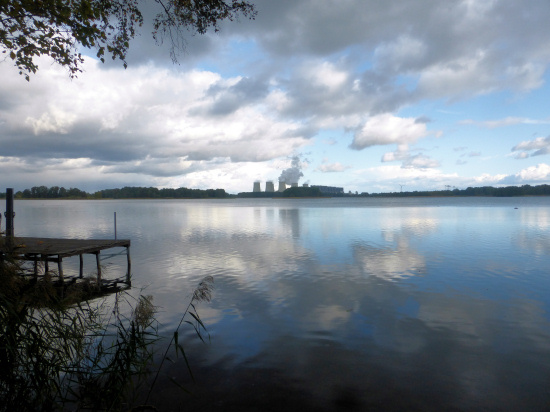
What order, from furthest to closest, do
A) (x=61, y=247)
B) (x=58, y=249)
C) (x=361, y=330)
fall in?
(x=61, y=247), (x=58, y=249), (x=361, y=330)

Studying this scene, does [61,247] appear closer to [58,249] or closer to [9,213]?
[58,249]

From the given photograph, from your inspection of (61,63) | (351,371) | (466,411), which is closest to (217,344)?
(351,371)

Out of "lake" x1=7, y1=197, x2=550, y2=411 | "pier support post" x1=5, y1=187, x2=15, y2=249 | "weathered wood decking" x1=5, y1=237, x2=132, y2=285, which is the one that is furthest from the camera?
"pier support post" x1=5, y1=187, x2=15, y2=249

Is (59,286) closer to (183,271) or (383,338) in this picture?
(183,271)

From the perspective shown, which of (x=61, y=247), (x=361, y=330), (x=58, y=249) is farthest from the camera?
(x=61, y=247)

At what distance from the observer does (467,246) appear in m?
24.7

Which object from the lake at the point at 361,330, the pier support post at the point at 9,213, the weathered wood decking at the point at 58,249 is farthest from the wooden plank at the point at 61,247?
the lake at the point at 361,330

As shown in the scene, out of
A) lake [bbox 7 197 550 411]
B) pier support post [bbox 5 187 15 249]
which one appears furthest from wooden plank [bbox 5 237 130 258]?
lake [bbox 7 197 550 411]

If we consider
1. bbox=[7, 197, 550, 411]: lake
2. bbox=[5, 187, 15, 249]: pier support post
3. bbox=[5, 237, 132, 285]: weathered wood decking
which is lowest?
bbox=[7, 197, 550, 411]: lake

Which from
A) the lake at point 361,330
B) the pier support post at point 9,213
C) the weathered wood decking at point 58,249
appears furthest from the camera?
the pier support post at point 9,213

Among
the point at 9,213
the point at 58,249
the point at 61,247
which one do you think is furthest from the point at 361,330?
the point at 9,213

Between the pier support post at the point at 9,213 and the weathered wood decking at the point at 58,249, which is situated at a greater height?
the pier support post at the point at 9,213

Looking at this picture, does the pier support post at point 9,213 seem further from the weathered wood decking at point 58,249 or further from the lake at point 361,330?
the lake at point 361,330

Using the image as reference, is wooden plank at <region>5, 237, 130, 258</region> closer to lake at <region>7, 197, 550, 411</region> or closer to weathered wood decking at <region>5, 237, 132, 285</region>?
weathered wood decking at <region>5, 237, 132, 285</region>
